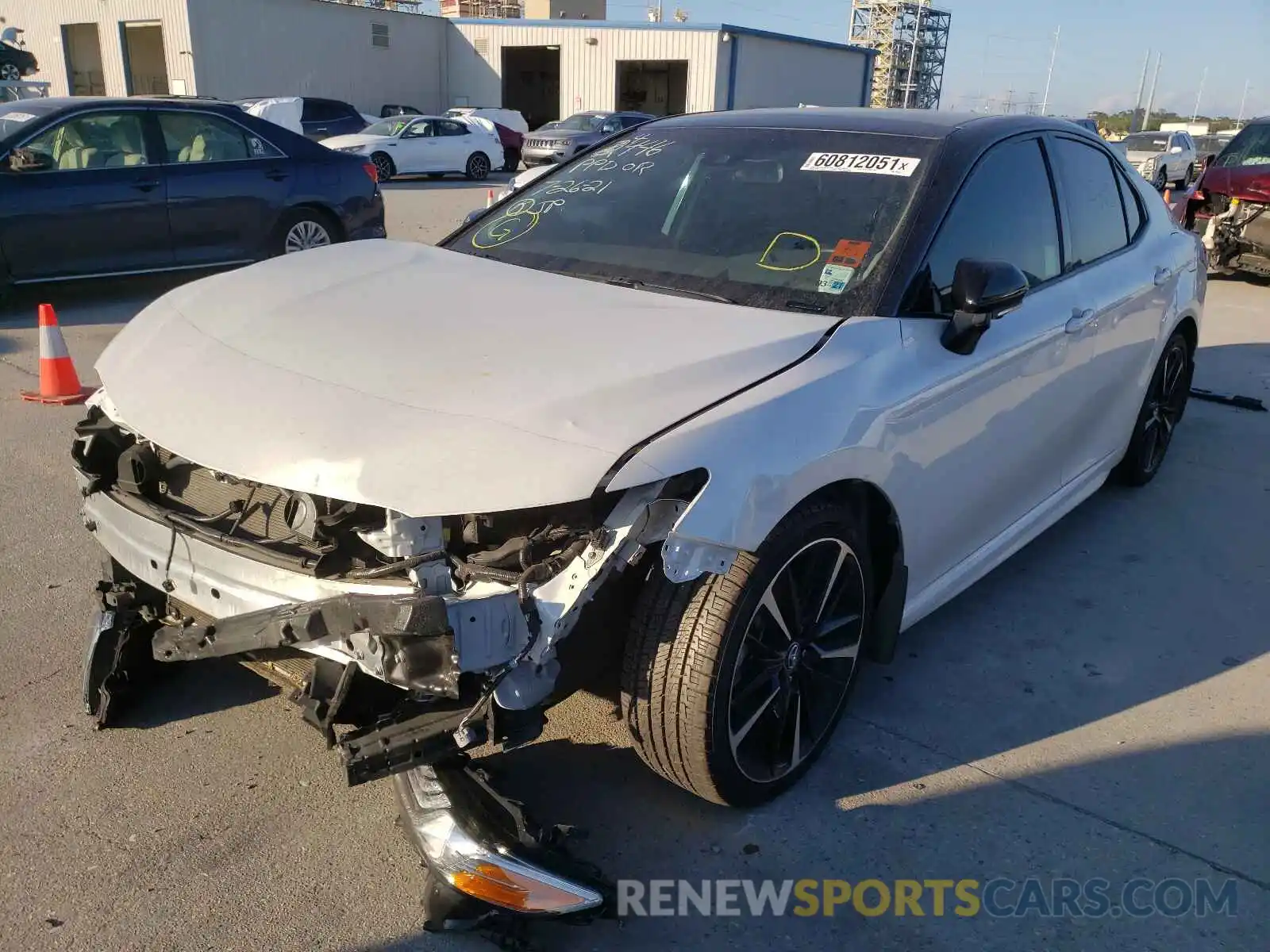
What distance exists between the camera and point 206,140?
8.59m

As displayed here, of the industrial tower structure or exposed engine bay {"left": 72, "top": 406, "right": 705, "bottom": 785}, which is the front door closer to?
exposed engine bay {"left": 72, "top": 406, "right": 705, "bottom": 785}

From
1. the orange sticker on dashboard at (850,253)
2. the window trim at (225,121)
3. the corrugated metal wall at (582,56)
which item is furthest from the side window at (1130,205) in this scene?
the corrugated metal wall at (582,56)

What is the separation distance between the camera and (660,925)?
239 centimetres

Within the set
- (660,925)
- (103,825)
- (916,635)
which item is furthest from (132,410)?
(916,635)

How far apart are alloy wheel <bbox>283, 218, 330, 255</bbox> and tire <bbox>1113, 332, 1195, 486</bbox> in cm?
676

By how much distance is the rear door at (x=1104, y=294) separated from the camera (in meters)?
3.89

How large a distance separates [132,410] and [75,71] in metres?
39.7

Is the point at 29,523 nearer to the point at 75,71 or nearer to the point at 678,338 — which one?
the point at 678,338

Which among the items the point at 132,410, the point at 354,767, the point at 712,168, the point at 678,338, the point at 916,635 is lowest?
the point at 916,635

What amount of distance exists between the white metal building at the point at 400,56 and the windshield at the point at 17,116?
2422 centimetres

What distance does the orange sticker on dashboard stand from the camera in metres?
3.06

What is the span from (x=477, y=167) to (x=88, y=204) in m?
16.8

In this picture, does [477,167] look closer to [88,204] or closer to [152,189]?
[152,189]

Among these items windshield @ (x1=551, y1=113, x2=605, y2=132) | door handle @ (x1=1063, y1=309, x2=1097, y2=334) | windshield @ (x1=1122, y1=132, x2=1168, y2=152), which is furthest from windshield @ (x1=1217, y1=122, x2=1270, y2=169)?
windshield @ (x1=551, y1=113, x2=605, y2=132)
